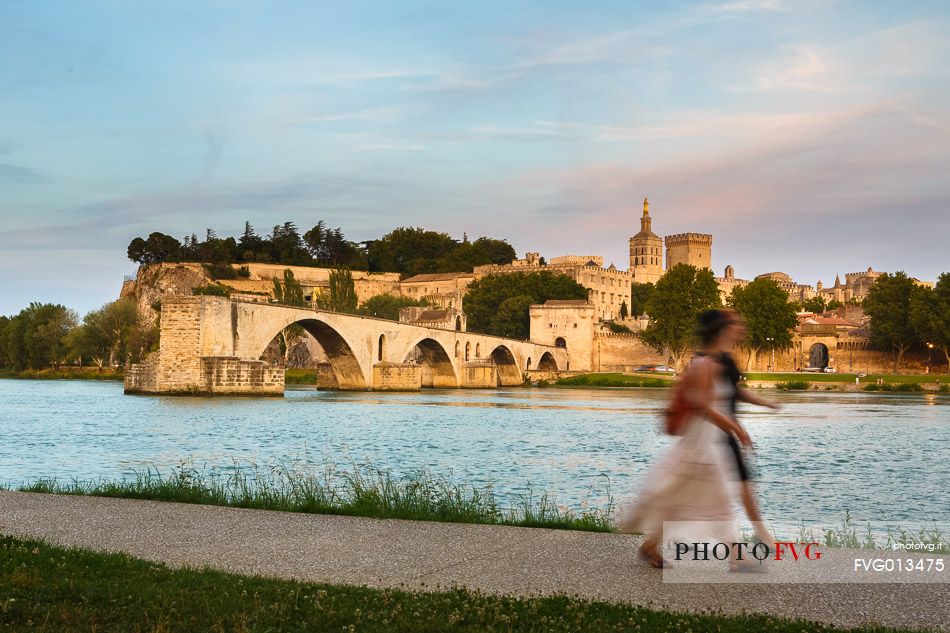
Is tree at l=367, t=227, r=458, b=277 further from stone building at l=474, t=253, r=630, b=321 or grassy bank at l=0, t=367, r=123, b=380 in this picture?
grassy bank at l=0, t=367, r=123, b=380

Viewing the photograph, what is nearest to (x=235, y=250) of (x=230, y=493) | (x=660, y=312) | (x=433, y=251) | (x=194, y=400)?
→ (x=433, y=251)

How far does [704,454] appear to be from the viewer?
5992mm

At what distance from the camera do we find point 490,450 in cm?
2156

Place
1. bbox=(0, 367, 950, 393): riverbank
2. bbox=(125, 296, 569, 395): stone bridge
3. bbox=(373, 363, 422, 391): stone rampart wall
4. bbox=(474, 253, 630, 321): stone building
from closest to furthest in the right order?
bbox=(125, 296, 569, 395): stone bridge → bbox=(373, 363, 422, 391): stone rampart wall → bbox=(0, 367, 950, 393): riverbank → bbox=(474, 253, 630, 321): stone building

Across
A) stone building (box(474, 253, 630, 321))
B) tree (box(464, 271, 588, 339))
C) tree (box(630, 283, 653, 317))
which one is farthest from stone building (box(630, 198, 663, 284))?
tree (box(464, 271, 588, 339))

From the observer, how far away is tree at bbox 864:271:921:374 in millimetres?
77312

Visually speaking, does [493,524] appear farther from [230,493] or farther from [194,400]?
[194,400]

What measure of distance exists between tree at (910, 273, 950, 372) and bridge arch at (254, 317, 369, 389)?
40731 millimetres

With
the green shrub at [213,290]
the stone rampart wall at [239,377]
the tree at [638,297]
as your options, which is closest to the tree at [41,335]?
the green shrub at [213,290]

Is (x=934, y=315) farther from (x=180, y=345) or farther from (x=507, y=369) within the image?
(x=180, y=345)

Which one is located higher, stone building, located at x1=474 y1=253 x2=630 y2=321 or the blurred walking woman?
stone building, located at x1=474 y1=253 x2=630 y2=321

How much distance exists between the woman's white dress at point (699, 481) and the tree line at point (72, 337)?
209ft

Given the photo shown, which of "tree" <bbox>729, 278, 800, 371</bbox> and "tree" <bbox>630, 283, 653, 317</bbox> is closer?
"tree" <bbox>729, 278, 800, 371</bbox>

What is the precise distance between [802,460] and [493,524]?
42.8 ft
